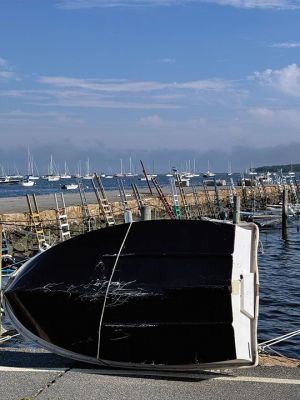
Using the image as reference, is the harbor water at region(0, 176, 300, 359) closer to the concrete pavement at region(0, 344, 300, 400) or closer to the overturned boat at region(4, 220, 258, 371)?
the overturned boat at region(4, 220, 258, 371)

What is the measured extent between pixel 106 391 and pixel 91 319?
3.31 feet

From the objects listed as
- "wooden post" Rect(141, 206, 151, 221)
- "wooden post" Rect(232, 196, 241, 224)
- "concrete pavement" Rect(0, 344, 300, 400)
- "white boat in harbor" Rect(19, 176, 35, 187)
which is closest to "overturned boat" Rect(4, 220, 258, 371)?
"concrete pavement" Rect(0, 344, 300, 400)

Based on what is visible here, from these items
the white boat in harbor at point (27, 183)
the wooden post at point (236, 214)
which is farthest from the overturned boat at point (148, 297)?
the white boat in harbor at point (27, 183)

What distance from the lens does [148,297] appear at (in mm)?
6855

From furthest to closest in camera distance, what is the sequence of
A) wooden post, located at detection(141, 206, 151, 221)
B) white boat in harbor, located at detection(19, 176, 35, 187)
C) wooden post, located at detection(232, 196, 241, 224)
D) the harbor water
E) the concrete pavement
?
white boat in harbor, located at detection(19, 176, 35, 187), wooden post, located at detection(232, 196, 241, 224), the harbor water, wooden post, located at detection(141, 206, 151, 221), the concrete pavement

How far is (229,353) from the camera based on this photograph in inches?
261

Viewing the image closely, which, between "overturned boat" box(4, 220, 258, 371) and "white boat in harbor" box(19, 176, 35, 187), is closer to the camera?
"overturned boat" box(4, 220, 258, 371)

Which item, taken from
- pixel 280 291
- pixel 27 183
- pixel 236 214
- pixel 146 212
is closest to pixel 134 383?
pixel 146 212

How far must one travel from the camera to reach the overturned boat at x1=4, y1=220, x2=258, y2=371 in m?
6.72

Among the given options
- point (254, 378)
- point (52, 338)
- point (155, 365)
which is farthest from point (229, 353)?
point (52, 338)

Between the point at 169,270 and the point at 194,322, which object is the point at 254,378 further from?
the point at 169,270

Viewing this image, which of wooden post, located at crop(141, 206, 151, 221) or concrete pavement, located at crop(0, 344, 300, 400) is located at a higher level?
wooden post, located at crop(141, 206, 151, 221)

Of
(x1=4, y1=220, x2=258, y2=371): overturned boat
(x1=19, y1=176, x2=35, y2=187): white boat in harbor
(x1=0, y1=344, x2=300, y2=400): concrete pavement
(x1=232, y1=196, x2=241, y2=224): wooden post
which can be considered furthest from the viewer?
(x1=19, y1=176, x2=35, y2=187): white boat in harbor

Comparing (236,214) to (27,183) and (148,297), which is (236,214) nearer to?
(148,297)
